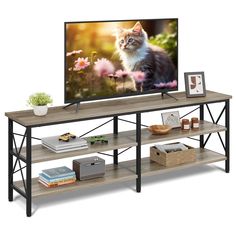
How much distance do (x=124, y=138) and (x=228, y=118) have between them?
3.94ft

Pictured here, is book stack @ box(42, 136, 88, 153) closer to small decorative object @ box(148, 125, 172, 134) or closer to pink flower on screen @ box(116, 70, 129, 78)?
pink flower on screen @ box(116, 70, 129, 78)

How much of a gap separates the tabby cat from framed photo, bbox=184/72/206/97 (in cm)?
18

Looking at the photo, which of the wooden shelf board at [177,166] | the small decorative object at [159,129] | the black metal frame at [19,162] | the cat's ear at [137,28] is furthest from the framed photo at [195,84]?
the black metal frame at [19,162]

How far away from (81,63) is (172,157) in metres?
1.36

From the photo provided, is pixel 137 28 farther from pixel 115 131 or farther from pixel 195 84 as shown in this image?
pixel 115 131

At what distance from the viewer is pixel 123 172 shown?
792cm

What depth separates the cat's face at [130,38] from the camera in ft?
25.6

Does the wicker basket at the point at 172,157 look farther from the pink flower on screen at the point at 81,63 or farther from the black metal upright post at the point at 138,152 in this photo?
the pink flower on screen at the point at 81,63

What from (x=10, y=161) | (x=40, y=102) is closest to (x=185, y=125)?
(x=40, y=102)

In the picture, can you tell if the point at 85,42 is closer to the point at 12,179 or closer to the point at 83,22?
the point at 83,22

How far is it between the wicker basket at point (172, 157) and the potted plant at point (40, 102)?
134cm

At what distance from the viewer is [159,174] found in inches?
329

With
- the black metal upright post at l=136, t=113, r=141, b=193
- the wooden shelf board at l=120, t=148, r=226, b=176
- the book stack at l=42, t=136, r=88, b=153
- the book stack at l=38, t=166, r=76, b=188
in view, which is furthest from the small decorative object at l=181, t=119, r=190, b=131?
the book stack at l=38, t=166, r=76, b=188

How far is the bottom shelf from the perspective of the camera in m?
7.42
